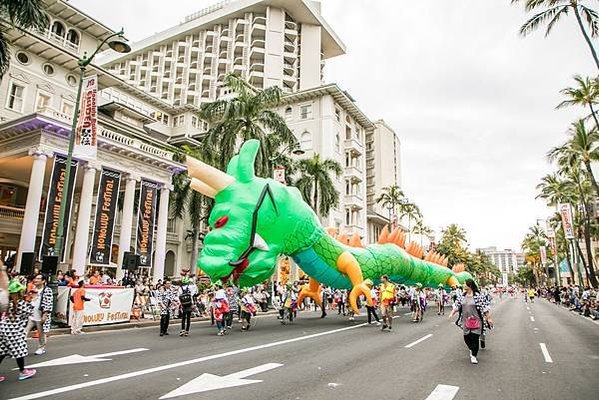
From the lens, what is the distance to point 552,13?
61.5 feet

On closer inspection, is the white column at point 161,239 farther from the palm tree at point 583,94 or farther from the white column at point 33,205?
the palm tree at point 583,94

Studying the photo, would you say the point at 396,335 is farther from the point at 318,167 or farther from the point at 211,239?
the point at 318,167

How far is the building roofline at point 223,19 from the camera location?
57281 mm

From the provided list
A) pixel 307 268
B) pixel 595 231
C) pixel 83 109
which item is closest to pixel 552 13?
pixel 307 268

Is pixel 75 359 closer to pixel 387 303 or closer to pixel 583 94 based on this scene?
pixel 387 303

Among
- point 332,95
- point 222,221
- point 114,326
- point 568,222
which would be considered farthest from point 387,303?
point 332,95

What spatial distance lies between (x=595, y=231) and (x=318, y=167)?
34118 millimetres

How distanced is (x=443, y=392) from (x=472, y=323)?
2.69 metres

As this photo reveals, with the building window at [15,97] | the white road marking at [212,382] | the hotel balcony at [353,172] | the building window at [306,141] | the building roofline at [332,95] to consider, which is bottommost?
the white road marking at [212,382]

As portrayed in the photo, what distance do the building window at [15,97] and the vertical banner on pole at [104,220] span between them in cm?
747

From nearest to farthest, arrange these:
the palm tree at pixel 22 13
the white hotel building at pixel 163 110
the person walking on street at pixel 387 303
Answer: the person walking on street at pixel 387 303
the palm tree at pixel 22 13
the white hotel building at pixel 163 110

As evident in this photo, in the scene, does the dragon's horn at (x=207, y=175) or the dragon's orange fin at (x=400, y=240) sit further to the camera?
the dragon's orange fin at (x=400, y=240)

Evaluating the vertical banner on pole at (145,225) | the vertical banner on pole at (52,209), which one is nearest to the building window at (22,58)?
the vertical banner on pole at (52,209)

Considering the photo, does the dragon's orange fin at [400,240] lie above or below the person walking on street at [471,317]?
above
